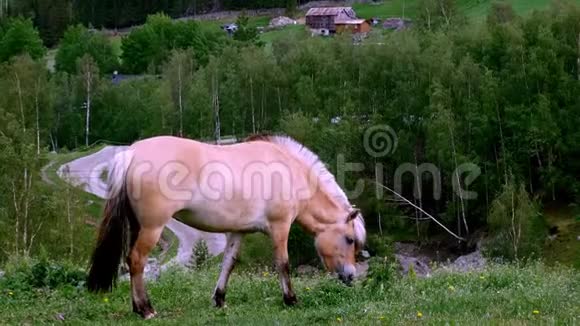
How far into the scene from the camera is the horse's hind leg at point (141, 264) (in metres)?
9.10

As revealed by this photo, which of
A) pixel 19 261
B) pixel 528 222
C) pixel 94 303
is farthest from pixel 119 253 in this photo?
pixel 528 222

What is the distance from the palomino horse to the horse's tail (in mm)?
12

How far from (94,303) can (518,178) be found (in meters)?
48.4

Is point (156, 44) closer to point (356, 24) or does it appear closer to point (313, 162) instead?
point (356, 24)

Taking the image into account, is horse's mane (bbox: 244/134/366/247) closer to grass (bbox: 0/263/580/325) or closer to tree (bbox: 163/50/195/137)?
grass (bbox: 0/263/580/325)

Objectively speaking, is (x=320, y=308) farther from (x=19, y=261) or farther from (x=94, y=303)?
(x=19, y=261)

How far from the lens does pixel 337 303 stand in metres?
9.30

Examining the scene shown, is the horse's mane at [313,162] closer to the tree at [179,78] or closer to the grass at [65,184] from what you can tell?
the grass at [65,184]

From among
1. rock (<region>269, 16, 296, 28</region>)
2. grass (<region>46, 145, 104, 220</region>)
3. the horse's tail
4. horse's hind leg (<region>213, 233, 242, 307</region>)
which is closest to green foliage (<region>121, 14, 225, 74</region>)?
rock (<region>269, 16, 296, 28</region>)

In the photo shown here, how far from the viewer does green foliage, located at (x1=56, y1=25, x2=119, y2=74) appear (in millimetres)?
113875

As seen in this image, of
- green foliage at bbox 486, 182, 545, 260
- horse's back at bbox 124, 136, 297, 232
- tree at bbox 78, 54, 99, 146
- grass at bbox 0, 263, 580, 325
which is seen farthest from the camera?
tree at bbox 78, 54, 99, 146

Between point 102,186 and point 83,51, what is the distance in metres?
61.6

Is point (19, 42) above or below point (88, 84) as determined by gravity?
above

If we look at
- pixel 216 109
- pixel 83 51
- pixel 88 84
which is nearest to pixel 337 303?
pixel 216 109
